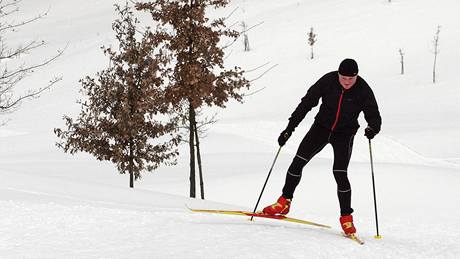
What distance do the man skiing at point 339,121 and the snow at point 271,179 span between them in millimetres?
556

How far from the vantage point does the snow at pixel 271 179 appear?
5.31 metres

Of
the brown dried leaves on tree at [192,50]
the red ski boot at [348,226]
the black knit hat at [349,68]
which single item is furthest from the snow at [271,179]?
the brown dried leaves on tree at [192,50]

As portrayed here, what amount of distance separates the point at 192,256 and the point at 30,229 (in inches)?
67.1

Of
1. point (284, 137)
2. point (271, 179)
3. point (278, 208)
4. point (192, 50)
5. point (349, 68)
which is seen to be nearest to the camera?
point (349, 68)

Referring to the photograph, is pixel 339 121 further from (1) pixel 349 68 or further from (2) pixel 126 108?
(2) pixel 126 108

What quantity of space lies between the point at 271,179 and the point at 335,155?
41.8ft

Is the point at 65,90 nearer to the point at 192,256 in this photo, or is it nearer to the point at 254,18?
the point at 254,18

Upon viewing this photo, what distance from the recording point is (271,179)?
19.6 metres

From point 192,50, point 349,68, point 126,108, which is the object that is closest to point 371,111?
point 349,68

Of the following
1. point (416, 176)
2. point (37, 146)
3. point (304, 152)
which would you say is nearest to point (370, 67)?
point (37, 146)

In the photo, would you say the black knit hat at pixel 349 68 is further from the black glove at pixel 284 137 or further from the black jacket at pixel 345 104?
the black glove at pixel 284 137

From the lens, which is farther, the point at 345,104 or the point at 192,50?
the point at 192,50

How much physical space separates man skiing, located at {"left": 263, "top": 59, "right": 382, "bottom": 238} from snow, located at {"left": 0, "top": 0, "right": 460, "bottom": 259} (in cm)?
Answer: 56

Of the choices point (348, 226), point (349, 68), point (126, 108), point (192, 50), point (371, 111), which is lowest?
point (348, 226)
